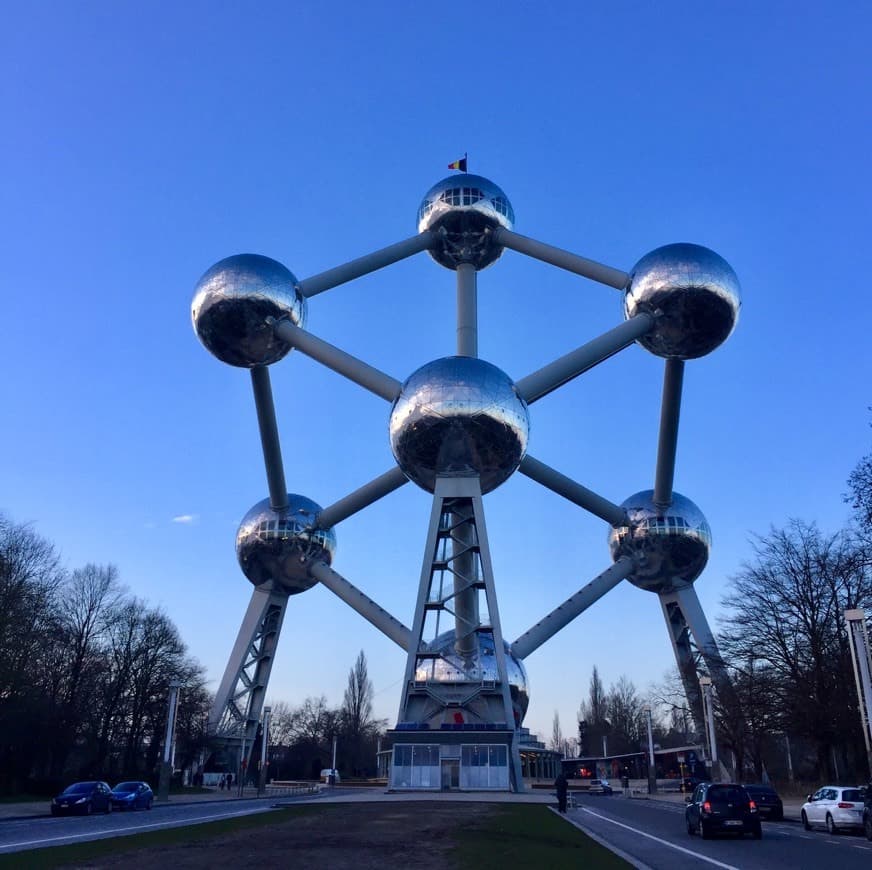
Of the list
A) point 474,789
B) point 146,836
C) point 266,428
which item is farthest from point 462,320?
point 146,836

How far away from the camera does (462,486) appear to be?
2758cm

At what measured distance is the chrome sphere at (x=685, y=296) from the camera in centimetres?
2830

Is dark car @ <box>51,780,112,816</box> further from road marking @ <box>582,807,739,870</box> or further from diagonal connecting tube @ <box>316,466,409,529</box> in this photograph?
diagonal connecting tube @ <box>316,466,409,529</box>

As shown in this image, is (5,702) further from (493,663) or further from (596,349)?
(596,349)

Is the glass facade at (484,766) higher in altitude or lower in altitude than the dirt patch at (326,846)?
higher

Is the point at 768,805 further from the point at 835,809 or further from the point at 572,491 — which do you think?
the point at 572,491

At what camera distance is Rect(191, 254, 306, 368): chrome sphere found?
29422mm

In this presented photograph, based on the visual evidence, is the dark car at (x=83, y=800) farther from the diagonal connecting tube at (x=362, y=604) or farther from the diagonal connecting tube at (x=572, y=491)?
the diagonal connecting tube at (x=572, y=491)

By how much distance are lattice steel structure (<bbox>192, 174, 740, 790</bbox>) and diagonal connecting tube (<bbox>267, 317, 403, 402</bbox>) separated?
62 millimetres

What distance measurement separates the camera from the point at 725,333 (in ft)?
96.4

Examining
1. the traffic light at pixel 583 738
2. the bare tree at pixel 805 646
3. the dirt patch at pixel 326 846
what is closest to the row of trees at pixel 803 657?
the bare tree at pixel 805 646

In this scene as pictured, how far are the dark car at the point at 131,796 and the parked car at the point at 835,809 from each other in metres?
15.3

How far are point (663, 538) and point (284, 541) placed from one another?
48.6 ft

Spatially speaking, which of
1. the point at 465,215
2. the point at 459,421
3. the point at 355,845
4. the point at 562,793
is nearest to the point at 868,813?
the point at 562,793
